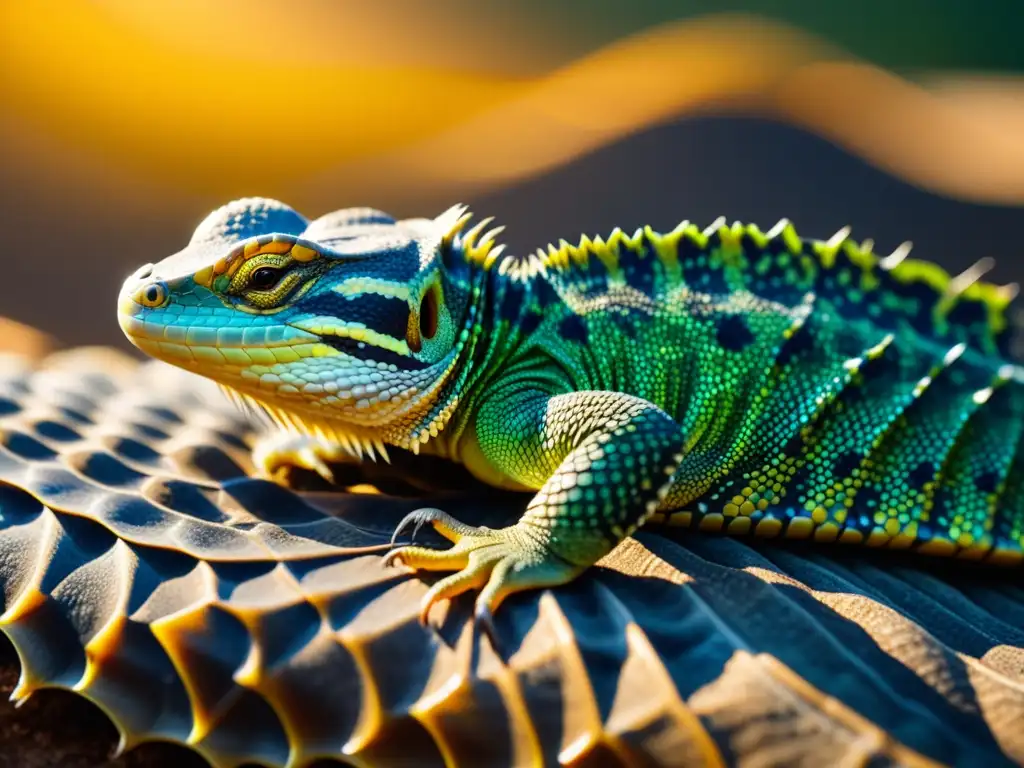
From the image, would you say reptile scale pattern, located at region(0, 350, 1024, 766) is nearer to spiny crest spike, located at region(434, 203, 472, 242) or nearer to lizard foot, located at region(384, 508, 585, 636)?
lizard foot, located at region(384, 508, 585, 636)

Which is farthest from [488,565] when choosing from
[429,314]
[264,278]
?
[264,278]

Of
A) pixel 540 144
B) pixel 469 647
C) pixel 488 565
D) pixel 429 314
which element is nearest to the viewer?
pixel 469 647

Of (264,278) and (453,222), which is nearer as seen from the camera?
(264,278)

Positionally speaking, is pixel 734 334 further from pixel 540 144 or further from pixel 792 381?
pixel 540 144

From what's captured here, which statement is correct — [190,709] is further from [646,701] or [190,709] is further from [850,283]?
[850,283]

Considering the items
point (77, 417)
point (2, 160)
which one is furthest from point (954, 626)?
point (2, 160)

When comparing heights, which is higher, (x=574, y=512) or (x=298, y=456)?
(x=574, y=512)

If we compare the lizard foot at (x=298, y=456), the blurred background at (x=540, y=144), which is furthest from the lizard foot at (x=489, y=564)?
the blurred background at (x=540, y=144)
